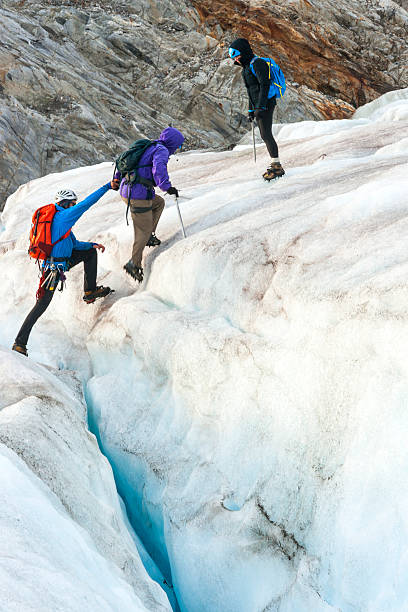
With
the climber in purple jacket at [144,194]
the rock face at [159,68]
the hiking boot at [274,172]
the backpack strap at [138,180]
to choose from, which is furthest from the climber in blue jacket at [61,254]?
the rock face at [159,68]

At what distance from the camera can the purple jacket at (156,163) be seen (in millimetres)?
7156

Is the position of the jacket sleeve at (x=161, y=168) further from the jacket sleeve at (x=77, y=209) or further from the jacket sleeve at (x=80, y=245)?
the jacket sleeve at (x=80, y=245)

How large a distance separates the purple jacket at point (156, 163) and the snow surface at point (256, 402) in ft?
2.84

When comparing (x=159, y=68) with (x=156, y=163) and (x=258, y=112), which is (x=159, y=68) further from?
(x=156, y=163)

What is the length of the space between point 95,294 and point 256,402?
12.0ft

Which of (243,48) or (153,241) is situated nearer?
(153,241)

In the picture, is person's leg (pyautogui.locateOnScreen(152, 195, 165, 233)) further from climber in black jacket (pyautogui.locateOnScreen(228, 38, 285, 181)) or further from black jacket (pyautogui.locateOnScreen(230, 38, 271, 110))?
black jacket (pyautogui.locateOnScreen(230, 38, 271, 110))

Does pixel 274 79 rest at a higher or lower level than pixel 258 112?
higher

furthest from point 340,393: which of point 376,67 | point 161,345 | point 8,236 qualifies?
point 376,67

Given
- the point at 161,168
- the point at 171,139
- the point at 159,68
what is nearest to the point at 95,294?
the point at 161,168

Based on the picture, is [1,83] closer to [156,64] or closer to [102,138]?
[102,138]

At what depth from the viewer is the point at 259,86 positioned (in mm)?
8570

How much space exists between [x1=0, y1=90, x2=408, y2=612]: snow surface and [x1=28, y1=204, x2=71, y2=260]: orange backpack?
120cm

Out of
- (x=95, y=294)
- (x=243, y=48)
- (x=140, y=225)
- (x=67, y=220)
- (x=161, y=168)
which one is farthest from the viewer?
(x=243, y=48)
